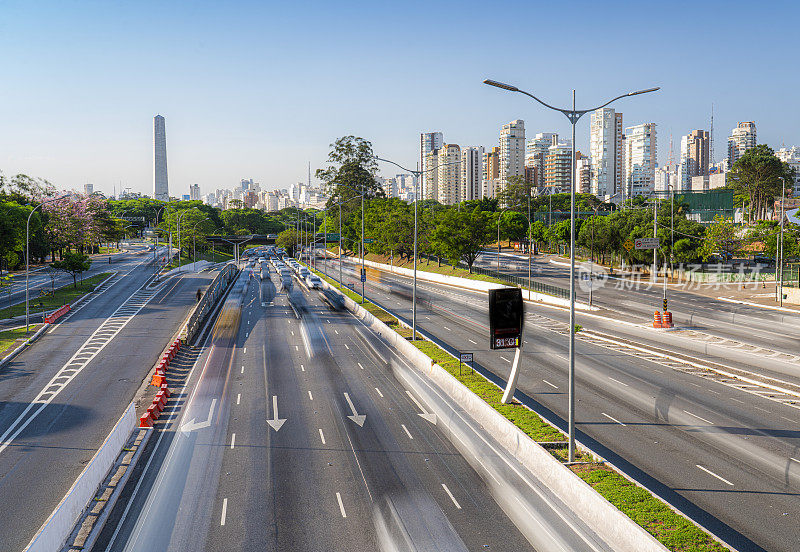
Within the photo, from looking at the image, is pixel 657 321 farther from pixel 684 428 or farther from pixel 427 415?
pixel 427 415

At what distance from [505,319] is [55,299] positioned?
5236cm

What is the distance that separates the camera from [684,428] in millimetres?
22000

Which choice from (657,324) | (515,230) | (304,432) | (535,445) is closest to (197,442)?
(304,432)

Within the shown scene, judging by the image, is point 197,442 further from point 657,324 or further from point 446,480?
point 657,324

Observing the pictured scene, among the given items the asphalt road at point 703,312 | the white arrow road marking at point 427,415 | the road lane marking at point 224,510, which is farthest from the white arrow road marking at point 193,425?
the asphalt road at point 703,312

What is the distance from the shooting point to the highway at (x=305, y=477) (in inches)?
573

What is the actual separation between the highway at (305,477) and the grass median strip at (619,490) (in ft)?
5.12

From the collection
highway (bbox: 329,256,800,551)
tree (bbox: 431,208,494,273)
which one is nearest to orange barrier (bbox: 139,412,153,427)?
highway (bbox: 329,256,800,551)

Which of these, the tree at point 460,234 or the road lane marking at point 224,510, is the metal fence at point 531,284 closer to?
the tree at point 460,234

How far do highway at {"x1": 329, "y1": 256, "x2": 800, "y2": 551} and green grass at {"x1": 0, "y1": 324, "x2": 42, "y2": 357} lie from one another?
29004 mm

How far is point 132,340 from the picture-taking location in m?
41.4

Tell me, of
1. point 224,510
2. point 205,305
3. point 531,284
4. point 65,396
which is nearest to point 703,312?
point 531,284

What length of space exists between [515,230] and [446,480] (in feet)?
378

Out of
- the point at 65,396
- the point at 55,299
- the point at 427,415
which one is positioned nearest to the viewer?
the point at 427,415
